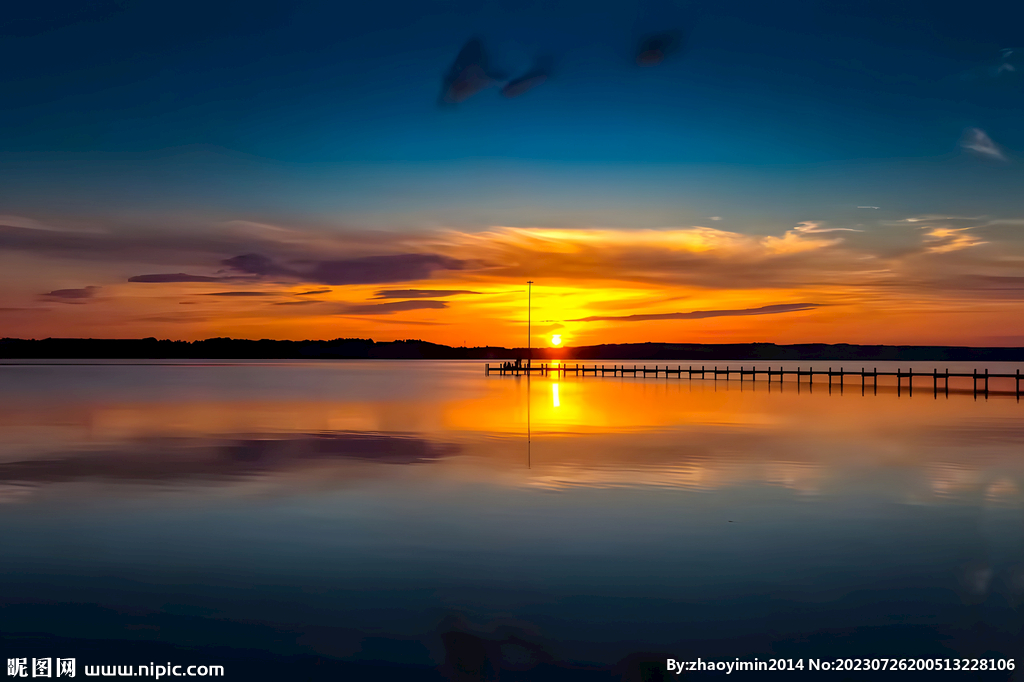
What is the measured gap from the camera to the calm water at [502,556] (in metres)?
9.48

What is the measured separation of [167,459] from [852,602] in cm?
2176

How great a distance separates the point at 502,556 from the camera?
525 inches

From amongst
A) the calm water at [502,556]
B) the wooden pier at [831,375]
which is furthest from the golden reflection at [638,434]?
the wooden pier at [831,375]

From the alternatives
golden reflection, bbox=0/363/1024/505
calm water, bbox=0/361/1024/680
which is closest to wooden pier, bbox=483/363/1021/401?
golden reflection, bbox=0/363/1024/505

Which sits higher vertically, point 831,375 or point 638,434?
point 831,375

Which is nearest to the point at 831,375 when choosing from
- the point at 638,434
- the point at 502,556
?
the point at 638,434

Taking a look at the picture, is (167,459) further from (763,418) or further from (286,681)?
(763,418)

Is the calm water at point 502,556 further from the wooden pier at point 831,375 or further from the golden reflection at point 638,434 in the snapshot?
the wooden pier at point 831,375

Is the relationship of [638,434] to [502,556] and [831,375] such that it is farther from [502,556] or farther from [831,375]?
[831,375]

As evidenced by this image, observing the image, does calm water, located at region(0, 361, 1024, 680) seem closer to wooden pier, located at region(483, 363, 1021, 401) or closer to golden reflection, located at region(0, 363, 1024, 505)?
golden reflection, located at region(0, 363, 1024, 505)

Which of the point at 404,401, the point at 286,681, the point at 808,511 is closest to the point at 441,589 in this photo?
the point at 286,681

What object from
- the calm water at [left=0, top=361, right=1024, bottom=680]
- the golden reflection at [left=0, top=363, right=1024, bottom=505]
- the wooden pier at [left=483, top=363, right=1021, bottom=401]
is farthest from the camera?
the wooden pier at [left=483, top=363, right=1021, bottom=401]

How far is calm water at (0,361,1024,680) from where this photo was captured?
9.48 metres

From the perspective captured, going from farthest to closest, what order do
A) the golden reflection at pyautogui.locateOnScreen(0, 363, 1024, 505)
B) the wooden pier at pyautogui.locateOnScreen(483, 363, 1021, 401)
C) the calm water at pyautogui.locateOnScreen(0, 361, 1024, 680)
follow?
1. the wooden pier at pyautogui.locateOnScreen(483, 363, 1021, 401)
2. the golden reflection at pyautogui.locateOnScreen(0, 363, 1024, 505)
3. the calm water at pyautogui.locateOnScreen(0, 361, 1024, 680)
